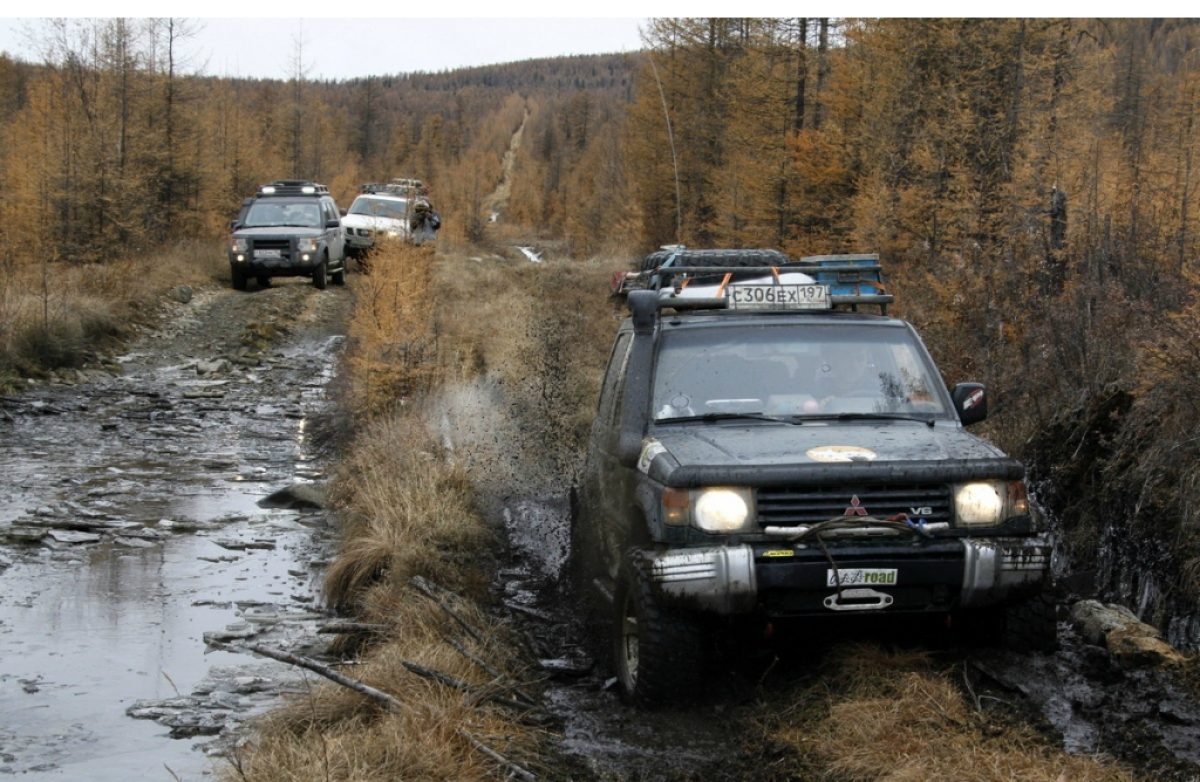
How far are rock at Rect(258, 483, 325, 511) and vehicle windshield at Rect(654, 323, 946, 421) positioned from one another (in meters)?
5.47

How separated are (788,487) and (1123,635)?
2.18 meters

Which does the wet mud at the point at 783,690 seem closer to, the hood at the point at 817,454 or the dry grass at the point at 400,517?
the hood at the point at 817,454

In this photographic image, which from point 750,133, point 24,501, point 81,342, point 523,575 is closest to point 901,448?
point 523,575

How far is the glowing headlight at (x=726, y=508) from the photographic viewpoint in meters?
5.35

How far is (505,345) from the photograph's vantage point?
19.0 m

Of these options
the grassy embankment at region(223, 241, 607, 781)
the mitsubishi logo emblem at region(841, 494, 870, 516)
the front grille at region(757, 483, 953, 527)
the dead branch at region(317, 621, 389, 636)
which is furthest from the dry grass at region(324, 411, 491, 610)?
the mitsubishi logo emblem at region(841, 494, 870, 516)

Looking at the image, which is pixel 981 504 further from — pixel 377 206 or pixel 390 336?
pixel 377 206

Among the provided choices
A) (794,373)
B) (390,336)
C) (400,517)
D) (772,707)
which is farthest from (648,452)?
(390,336)

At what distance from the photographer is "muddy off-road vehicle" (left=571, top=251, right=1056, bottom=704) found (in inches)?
207

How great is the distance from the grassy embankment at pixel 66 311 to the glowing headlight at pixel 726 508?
1268 cm

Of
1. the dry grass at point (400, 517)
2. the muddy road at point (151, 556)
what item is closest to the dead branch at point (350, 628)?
the muddy road at point (151, 556)

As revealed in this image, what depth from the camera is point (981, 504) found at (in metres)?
5.50

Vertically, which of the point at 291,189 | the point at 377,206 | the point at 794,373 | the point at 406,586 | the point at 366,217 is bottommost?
the point at 406,586

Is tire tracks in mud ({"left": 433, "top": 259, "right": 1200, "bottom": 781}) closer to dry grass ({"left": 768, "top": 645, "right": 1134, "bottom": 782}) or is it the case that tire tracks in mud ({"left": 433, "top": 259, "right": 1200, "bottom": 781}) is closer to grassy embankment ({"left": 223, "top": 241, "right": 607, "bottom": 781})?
dry grass ({"left": 768, "top": 645, "right": 1134, "bottom": 782})
